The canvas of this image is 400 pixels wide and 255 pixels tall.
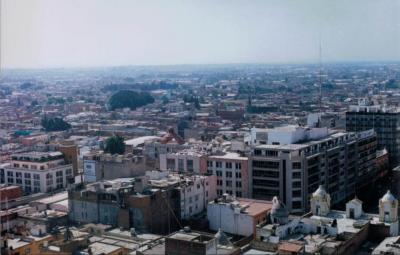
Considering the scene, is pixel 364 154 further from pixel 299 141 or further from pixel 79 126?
pixel 79 126

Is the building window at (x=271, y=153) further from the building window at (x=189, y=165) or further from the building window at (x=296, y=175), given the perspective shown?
the building window at (x=189, y=165)

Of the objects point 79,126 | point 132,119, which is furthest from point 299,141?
point 132,119

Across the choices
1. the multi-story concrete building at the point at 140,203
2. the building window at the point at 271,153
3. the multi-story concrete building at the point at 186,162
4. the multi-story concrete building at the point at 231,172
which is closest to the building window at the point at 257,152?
the building window at the point at 271,153

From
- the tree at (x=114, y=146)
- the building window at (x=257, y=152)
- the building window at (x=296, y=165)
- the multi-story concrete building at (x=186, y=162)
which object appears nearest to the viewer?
the building window at (x=296, y=165)

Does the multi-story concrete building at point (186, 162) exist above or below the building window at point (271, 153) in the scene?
below

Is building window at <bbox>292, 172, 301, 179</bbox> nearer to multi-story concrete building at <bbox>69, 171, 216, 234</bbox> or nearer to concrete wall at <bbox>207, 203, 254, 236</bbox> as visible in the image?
multi-story concrete building at <bbox>69, 171, 216, 234</bbox>

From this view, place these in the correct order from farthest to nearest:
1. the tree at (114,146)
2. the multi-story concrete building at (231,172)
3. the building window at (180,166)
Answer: the tree at (114,146) < the building window at (180,166) < the multi-story concrete building at (231,172)
